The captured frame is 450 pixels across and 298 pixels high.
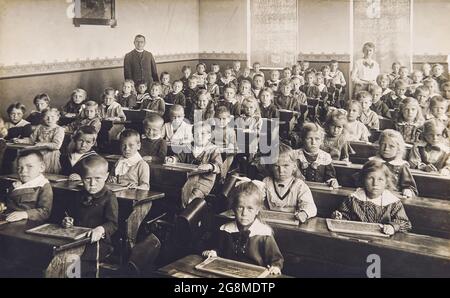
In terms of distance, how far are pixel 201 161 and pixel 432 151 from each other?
6.10 ft

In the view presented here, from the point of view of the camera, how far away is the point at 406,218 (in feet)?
9.23

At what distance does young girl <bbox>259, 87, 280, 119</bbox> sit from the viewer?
19.3 ft

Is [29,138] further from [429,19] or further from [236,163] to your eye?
[429,19]

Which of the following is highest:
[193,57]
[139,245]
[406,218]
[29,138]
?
[193,57]

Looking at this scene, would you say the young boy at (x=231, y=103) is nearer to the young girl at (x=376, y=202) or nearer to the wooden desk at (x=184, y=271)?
the young girl at (x=376, y=202)

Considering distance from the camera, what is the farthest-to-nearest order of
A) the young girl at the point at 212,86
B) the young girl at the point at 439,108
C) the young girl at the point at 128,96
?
the young girl at the point at 212,86, the young girl at the point at 128,96, the young girl at the point at 439,108

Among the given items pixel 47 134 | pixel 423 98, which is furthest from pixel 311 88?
pixel 47 134

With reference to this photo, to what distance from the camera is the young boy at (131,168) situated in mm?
3760

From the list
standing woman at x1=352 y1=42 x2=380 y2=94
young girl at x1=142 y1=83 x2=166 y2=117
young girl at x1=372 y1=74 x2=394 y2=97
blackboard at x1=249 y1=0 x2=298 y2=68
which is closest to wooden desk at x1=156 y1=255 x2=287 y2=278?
young girl at x1=142 y1=83 x2=166 y2=117

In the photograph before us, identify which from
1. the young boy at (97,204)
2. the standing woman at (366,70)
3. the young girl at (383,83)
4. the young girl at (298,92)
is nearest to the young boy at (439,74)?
the standing woman at (366,70)

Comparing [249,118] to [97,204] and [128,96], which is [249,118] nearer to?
[128,96]

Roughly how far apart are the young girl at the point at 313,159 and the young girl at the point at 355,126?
1281 mm
